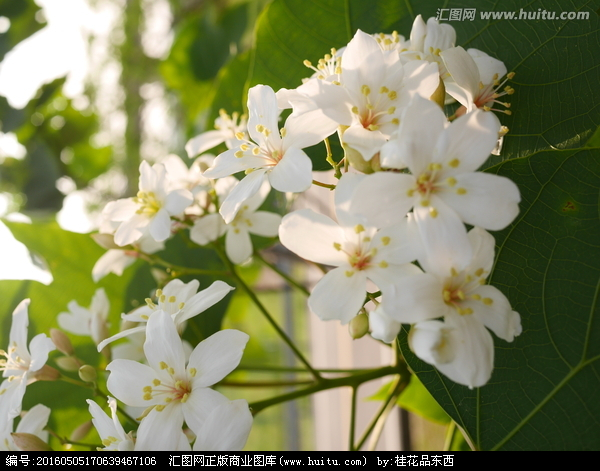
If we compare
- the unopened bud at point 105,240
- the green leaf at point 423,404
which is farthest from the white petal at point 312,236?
the green leaf at point 423,404

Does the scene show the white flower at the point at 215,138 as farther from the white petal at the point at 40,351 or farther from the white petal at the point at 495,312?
the white petal at the point at 495,312

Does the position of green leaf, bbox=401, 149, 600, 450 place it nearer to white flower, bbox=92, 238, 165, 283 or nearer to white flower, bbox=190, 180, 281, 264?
white flower, bbox=190, 180, 281, 264

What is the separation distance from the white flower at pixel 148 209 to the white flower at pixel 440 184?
28 centimetres

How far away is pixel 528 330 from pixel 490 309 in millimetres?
70

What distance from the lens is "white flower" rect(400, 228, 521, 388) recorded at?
0.33 m

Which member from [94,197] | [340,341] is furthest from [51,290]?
[94,197]

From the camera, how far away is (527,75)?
501 millimetres

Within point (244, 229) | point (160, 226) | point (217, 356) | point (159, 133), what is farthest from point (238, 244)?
point (159, 133)

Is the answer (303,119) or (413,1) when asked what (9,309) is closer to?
(303,119)

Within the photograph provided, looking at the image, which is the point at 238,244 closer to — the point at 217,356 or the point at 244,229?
the point at 244,229

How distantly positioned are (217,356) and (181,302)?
0.07m

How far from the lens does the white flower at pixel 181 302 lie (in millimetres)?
433

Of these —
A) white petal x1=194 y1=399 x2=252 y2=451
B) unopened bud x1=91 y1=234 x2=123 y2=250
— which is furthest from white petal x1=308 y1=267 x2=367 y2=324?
unopened bud x1=91 y1=234 x2=123 y2=250

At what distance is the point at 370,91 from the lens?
1.33ft
